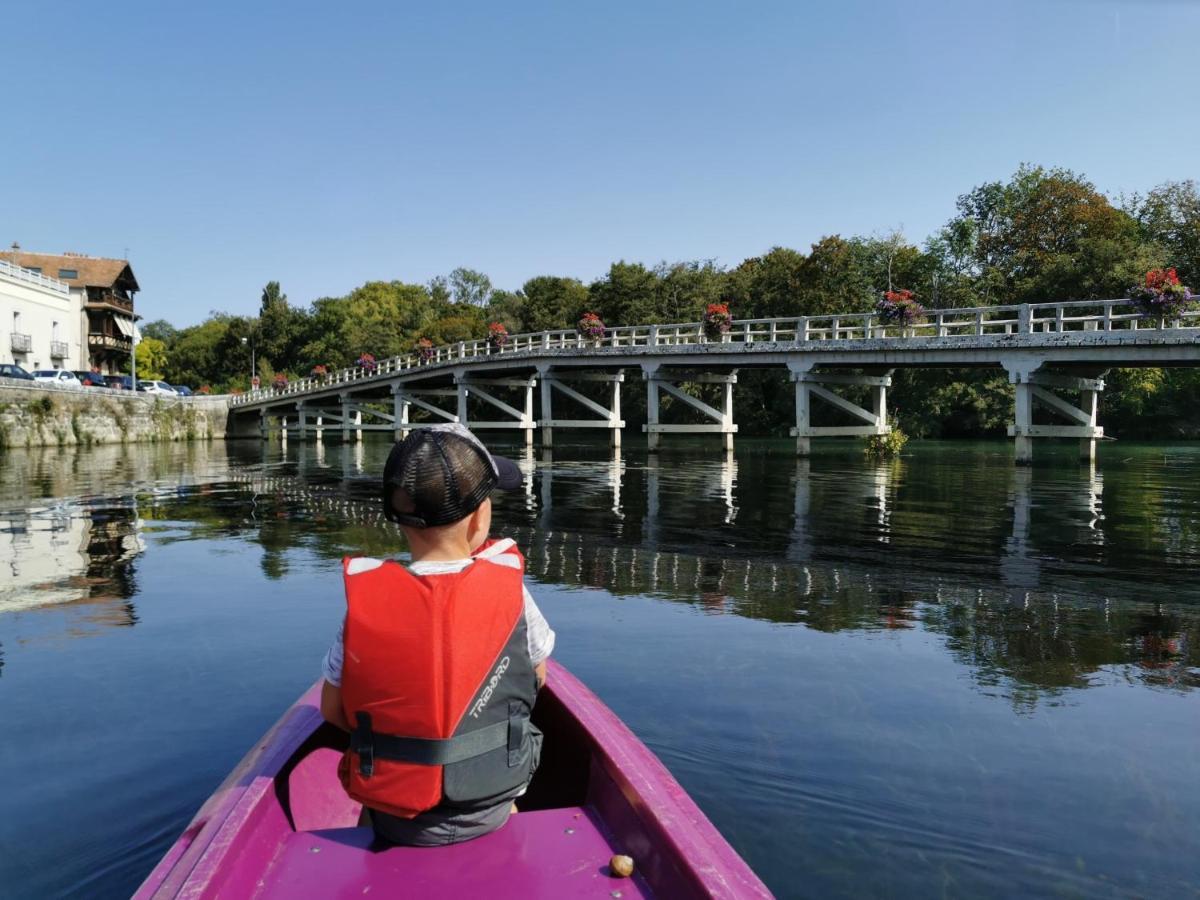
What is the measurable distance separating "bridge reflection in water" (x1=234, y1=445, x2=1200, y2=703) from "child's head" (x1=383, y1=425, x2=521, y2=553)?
4.65 metres

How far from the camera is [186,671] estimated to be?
6488mm

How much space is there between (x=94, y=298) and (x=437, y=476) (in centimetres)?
7389

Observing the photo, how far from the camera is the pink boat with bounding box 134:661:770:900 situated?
7.88 feet

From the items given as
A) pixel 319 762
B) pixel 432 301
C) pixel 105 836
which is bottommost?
pixel 105 836

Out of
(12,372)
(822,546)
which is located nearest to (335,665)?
(822,546)

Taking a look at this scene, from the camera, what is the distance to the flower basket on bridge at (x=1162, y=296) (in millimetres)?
21719

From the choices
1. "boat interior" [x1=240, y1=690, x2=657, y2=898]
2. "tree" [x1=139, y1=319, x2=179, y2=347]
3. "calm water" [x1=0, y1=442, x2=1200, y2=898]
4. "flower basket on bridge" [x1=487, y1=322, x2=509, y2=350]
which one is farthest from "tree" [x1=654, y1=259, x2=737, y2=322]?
"tree" [x1=139, y1=319, x2=179, y2=347]

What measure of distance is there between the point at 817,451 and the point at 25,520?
30017 mm

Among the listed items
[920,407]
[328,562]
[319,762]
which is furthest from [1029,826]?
[920,407]

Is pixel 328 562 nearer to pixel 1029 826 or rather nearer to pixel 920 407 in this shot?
pixel 1029 826

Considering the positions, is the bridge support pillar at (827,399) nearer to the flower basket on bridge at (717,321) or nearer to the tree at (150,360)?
the flower basket on bridge at (717,321)

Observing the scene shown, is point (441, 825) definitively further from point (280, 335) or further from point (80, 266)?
point (280, 335)

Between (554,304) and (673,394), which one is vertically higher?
(554,304)

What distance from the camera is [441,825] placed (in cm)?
270
